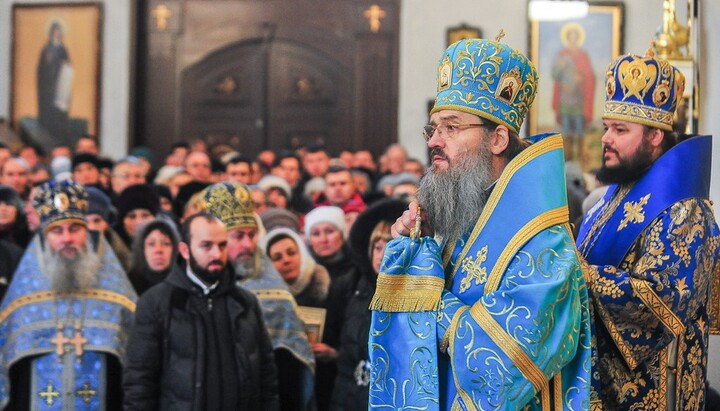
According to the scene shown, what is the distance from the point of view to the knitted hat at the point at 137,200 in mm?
7445

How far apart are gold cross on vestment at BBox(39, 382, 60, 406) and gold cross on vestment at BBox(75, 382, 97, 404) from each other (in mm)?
103

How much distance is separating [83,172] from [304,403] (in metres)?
4.34

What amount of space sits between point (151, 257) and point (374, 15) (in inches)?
379

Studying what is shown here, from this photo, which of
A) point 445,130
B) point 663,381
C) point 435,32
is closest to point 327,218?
point 663,381

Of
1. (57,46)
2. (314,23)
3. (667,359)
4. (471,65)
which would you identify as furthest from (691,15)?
(57,46)

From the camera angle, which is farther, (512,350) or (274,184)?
(274,184)

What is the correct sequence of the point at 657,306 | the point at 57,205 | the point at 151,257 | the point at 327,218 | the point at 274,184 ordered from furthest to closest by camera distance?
1. the point at 274,184
2. the point at 327,218
3. the point at 151,257
4. the point at 57,205
5. the point at 657,306

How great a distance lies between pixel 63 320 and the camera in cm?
579

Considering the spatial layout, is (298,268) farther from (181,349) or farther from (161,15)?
(161,15)

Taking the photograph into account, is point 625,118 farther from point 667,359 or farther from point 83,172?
point 83,172

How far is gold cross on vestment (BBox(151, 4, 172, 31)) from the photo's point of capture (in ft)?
52.2

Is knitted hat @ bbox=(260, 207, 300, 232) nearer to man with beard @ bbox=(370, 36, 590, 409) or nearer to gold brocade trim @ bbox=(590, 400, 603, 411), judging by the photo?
gold brocade trim @ bbox=(590, 400, 603, 411)

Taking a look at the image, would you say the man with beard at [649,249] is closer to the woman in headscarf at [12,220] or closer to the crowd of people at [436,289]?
the crowd of people at [436,289]

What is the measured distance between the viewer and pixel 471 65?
3225mm
